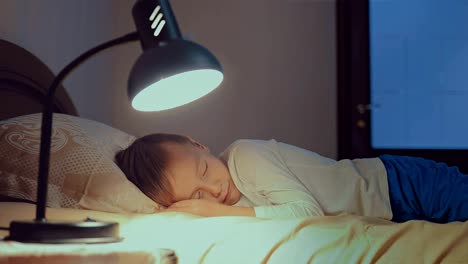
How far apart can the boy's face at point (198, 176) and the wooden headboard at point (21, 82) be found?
44cm

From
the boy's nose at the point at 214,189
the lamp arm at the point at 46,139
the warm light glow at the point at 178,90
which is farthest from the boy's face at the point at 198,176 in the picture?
the lamp arm at the point at 46,139

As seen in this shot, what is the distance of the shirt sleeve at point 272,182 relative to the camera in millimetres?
1469

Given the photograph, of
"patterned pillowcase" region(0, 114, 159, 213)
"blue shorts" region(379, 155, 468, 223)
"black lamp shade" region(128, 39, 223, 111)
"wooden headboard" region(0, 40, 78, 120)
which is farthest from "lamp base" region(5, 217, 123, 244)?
"blue shorts" region(379, 155, 468, 223)

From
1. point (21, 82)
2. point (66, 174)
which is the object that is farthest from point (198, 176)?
point (21, 82)

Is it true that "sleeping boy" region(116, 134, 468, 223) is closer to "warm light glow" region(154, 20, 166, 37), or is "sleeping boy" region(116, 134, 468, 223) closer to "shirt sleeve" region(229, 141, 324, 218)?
"shirt sleeve" region(229, 141, 324, 218)

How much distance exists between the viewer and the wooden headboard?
1608 millimetres

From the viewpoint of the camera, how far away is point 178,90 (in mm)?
1179

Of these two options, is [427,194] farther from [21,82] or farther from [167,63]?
[21,82]

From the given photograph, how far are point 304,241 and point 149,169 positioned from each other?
25.1 inches

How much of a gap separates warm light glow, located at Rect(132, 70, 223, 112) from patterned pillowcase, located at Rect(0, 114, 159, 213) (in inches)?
12.0

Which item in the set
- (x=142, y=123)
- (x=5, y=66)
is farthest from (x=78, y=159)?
(x=142, y=123)

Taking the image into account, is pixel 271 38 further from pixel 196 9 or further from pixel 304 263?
pixel 304 263

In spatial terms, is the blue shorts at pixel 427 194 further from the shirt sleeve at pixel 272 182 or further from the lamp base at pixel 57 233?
the lamp base at pixel 57 233

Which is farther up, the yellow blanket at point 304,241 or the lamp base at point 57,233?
the lamp base at point 57,233
